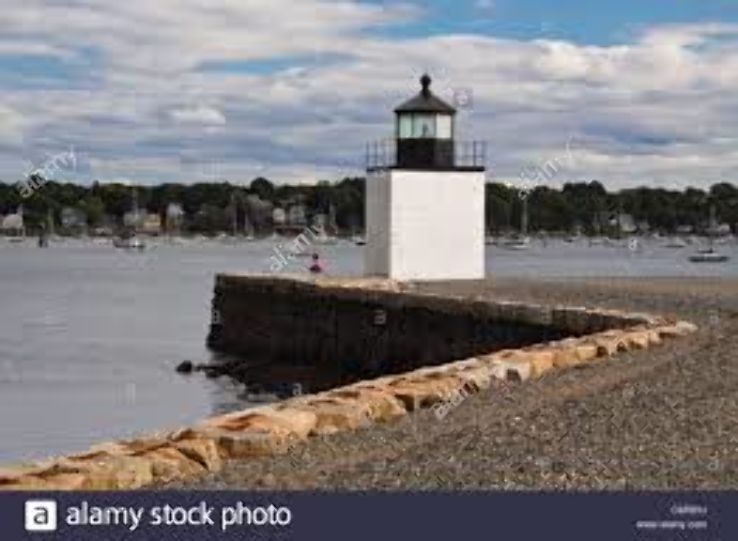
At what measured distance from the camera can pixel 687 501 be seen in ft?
24.0

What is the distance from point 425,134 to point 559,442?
75.9ft

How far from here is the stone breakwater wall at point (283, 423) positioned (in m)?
8.74

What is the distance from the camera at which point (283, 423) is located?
34.0 ft

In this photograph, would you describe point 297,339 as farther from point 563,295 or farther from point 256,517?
point 256,517

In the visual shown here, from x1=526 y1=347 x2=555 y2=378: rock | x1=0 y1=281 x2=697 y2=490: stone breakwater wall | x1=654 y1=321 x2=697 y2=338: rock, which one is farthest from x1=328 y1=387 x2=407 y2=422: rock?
x1=654 y1=321 x2=697 y2=338: rock

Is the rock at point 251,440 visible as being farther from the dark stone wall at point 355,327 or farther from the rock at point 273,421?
the dark stone wall at point 355,327

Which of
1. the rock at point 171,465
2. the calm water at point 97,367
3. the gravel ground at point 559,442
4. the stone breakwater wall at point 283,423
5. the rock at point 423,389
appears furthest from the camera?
the calm water at point 97,367

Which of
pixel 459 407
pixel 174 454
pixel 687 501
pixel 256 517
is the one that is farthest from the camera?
pixel 459 407

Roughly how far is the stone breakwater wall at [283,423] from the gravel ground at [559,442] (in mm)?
196

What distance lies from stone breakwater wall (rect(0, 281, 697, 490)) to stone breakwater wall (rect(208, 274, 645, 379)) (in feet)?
15.1

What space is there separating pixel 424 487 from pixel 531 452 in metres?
1.33

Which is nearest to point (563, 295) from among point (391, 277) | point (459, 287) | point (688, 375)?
point (459, 287)

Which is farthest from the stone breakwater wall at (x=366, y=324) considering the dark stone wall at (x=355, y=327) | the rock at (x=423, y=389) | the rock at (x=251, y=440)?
the rock at (x=251, y=440)

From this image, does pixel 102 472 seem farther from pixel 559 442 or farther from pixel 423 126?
pixel 423 126
